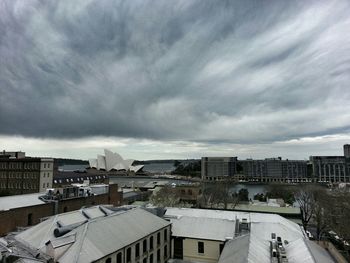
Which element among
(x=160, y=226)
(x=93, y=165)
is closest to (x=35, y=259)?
(x=160, y=226)

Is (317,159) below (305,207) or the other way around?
the other way around

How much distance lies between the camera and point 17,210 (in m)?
28.3

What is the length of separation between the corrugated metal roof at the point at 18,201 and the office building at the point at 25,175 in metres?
22.4

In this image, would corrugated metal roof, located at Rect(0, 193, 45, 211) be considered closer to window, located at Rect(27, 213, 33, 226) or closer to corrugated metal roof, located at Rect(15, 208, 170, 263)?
window, located at Rect(27, 213, 33, 226)

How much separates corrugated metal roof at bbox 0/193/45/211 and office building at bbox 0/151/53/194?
22.4 metres

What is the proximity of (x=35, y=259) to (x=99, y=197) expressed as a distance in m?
25.5

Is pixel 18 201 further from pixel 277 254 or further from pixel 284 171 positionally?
pixel 284 171

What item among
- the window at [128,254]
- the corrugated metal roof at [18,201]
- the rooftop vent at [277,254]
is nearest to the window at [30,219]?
the corrugated metal roof at [18,201]

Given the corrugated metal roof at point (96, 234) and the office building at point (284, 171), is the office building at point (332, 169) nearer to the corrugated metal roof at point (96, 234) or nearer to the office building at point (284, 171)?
the office building at point (284, 171)

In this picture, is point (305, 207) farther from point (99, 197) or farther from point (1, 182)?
point (1, 182)

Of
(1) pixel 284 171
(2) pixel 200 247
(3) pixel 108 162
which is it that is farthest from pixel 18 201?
(1) pixel 284 171

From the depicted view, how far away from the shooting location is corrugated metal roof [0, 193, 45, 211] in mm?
29197

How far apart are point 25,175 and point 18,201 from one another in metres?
27.7

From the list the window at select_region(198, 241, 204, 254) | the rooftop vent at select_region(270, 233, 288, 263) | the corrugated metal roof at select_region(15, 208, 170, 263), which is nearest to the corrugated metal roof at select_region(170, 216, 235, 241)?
the window at select_region(198, 241, 204, 254)
